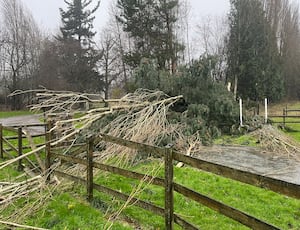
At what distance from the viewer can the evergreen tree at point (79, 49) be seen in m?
26.8

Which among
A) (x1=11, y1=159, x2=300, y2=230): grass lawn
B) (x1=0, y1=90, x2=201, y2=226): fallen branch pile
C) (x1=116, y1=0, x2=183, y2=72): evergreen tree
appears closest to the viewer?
(x1=11, y1=159, x2=300, y2=230): grass lawn

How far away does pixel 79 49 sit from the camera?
1085 inches

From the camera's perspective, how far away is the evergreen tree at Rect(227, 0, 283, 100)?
23500mm

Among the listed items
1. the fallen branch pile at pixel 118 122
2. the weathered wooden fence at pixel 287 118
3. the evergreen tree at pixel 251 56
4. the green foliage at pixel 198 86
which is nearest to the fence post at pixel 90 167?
the fallen branch pile at pixel 118 122

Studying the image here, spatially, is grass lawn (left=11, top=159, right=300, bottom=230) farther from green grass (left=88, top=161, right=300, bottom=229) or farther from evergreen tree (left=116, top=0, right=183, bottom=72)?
evergreen tree (left=116, top=0, right=183, bottom=72)

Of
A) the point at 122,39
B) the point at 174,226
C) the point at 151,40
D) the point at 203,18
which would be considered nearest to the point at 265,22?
the point at 203,18

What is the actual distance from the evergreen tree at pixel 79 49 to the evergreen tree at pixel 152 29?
18.6ft

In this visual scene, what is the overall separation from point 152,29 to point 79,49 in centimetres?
818

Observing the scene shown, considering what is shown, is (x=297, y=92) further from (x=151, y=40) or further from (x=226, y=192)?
(x=226, y=192)

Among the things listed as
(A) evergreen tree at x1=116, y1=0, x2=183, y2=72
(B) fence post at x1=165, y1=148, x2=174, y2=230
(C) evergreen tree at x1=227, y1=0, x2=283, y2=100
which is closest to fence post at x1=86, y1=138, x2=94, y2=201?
(B) fence post at x1=165, y1=148, x2=174, y2=230

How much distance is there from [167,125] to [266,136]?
309cm

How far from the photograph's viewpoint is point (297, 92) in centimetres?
2664

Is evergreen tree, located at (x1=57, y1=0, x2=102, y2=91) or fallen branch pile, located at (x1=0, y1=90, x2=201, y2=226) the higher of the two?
evergreen tree, located at (x1=57, y1=0, x2=102, y2=91)

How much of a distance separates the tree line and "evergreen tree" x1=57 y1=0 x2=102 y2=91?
0.09m
